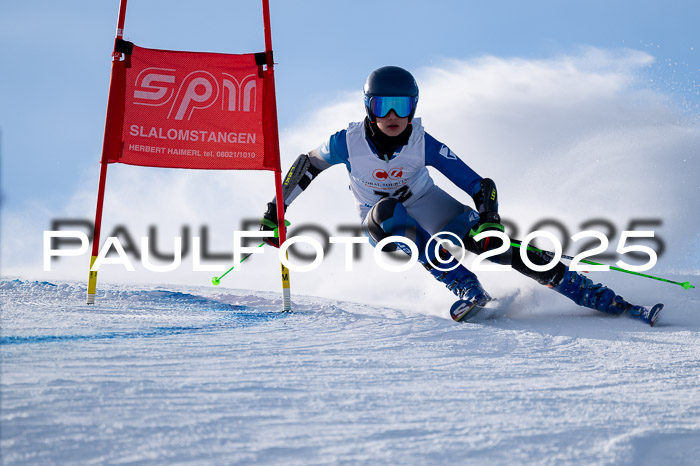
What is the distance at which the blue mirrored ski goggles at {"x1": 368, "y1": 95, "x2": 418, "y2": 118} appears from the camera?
3824 mm

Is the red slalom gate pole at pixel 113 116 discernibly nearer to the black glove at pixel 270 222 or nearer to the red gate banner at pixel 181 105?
the red gate banner at pixel 181 105

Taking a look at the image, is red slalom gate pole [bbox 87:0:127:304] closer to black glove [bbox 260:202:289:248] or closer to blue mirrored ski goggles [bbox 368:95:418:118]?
black glove [bbox 260:202:289:248]

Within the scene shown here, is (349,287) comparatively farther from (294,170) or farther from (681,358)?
(681,358)

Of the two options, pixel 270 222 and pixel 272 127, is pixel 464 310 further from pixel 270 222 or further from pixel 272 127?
pixel 272 127

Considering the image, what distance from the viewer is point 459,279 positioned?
3.94 metres

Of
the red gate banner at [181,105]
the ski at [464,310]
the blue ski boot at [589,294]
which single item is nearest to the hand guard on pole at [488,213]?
the ski at [464,310]

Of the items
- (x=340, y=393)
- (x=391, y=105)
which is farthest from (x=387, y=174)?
(x=340, y=393)

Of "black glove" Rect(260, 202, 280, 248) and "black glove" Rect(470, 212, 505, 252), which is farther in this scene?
"black glove" Rect(260, 202, 280, 248)

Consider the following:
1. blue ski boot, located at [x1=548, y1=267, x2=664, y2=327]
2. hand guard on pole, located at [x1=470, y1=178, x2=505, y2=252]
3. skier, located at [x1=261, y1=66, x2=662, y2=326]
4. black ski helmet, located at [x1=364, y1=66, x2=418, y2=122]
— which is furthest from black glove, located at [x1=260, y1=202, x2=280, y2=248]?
blue ski boot, located at [x1=548, y1=267, x2=664, y2=327]

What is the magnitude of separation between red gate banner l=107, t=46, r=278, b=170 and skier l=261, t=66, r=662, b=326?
2.24ft

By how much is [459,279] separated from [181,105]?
83.0 inches

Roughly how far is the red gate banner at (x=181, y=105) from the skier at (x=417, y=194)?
683 mm

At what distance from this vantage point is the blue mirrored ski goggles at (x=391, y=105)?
151 inches

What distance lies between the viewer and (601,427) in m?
1.80
